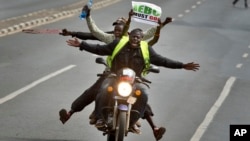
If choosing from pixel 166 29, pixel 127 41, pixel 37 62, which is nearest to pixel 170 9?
pixel 166 29

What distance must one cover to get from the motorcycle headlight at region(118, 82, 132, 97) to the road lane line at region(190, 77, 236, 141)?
3188mm

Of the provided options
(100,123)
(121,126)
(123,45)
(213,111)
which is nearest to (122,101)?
(121,126)

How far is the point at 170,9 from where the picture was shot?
133 feet

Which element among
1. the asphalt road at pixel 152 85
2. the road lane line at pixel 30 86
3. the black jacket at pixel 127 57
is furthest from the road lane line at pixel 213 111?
the road lane line at pixel 30 86

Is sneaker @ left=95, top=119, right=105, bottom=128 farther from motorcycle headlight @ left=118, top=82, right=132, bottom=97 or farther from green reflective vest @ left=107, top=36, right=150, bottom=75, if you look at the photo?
green reflective vest @ left=107, top=36, right=150, bottom=75

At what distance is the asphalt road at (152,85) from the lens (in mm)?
13109

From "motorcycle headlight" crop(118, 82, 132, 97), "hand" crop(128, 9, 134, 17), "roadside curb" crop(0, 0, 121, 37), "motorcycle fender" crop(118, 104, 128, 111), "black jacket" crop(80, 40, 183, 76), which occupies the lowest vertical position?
"motorcycle fender" crop(118, 104, 128, 111)

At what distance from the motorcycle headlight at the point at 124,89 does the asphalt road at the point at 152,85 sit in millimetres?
2511

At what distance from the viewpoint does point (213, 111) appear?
15.6 m

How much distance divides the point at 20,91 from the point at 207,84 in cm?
544

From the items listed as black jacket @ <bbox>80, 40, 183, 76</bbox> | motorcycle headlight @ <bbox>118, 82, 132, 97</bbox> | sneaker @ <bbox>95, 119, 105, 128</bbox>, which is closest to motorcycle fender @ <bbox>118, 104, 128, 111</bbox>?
motorcycle headlight @ <bbox>118, 82, 132, 97</bbox>

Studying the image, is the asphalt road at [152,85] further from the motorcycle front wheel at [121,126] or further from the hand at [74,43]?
the motorcycle front wheel at [121,126]

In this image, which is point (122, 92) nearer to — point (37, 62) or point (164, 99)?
point (164, 99)

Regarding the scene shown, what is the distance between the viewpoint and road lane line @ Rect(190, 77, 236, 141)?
13242 mm
